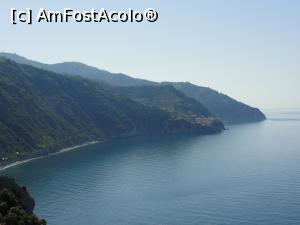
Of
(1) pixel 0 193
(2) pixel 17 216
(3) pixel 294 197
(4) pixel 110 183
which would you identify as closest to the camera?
(2) pixel 17 216

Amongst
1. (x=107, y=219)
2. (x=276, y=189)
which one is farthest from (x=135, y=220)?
(x=276, y=189)

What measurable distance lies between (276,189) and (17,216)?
113 metres

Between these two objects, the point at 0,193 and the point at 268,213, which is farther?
the point at 268,213

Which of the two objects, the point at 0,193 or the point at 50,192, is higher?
the point at 0,193

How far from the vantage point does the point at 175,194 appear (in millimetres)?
171250

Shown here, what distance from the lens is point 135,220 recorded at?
5344 inches

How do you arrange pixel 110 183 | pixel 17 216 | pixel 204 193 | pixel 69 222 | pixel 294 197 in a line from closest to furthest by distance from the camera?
pixel 17 216, pixel 69 222, pixel 294 197, pixel 204 193, pixel 110 183

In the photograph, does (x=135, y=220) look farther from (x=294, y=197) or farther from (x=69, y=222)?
(x=294, y=197)

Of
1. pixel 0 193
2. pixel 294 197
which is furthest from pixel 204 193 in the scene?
pixel 0 193

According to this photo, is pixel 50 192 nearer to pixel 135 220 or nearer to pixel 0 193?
pixel 135 220

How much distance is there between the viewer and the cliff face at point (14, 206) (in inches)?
3233

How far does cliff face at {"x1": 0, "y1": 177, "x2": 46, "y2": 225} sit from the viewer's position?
82.1 meters

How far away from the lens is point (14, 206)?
9500 cm

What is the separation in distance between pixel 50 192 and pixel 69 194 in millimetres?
8653
